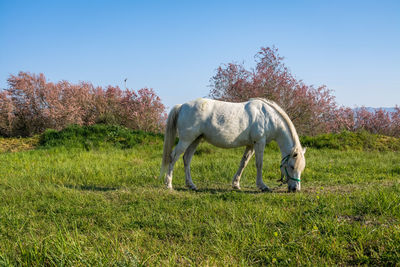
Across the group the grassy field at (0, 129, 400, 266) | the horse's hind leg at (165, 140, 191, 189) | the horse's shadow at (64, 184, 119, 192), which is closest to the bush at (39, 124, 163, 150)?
the grassy field at (0, 129, 400, 266)

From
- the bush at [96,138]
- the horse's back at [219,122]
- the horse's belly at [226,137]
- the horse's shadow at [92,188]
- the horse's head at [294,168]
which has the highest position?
the horse's back at [219,122]

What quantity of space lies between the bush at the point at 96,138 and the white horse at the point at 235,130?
18.3 ft

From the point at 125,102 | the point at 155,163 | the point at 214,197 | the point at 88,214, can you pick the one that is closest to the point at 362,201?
the point at 214,197

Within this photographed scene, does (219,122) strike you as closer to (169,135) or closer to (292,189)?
(169,135)

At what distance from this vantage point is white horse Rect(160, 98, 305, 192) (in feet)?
18.6

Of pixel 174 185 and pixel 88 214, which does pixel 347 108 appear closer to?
pixel 174 185

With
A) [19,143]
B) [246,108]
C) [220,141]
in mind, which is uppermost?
[246,108]

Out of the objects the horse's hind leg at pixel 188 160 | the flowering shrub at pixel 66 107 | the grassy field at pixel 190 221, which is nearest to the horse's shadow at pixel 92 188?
the grassy field at pixel 190 221

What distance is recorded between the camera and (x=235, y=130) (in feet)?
18.7

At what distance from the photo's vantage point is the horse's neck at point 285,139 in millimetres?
5762

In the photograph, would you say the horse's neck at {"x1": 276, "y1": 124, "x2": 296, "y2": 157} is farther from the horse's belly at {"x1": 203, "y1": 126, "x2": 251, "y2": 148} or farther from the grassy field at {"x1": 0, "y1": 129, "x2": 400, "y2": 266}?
the grassy field at {"x1": 0, "y1": 129, "x2": 400, "y2": 266}

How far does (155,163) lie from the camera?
833 centimetres

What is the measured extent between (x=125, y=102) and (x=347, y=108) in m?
13.1

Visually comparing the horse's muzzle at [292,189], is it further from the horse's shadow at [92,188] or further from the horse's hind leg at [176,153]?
the horse's shadow at [92,188]
